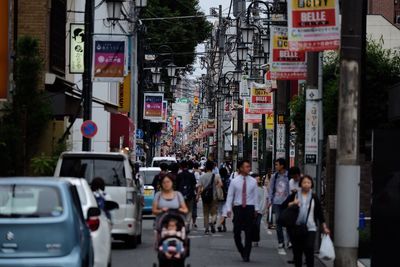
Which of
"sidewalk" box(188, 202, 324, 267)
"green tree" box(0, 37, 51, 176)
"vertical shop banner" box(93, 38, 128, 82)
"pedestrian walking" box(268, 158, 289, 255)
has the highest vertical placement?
"vertical shop banner" box(93, 38, 128, 82)

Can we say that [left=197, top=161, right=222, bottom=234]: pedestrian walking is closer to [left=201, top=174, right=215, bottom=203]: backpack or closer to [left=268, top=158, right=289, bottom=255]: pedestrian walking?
[left=201, top=174, right=215, bottom=203]: backpack

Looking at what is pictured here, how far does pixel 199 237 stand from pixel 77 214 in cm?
1344

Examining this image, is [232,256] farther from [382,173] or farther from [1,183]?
[1,183]

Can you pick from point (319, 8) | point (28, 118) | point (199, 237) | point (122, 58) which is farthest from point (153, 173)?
point (319, 8)

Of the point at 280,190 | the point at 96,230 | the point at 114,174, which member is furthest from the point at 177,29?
the point at 96,230

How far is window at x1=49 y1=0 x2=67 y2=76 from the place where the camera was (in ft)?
100

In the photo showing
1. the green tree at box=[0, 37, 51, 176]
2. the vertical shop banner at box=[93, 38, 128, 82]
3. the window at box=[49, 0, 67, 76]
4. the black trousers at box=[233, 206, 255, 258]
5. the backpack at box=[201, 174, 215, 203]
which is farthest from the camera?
the window at box=[49, 0, 67, 76]

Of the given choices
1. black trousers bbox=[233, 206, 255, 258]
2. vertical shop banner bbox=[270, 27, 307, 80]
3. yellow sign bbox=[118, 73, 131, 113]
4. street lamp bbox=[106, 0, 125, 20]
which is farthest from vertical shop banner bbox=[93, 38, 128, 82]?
yellow sign bbox=[118, 73, 131, 113]

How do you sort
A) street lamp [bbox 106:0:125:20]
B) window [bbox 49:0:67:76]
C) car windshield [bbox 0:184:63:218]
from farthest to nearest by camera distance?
street lamp [bbox 106:0:125:20], window [bbox 49:0:67:76], car windshield [bbox 0:184:63:218]

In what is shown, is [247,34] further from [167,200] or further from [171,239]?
[171,239]

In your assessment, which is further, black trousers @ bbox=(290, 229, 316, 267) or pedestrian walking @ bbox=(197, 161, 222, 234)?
pedestrian walking @ bbox=(197, 161, 222, 234)

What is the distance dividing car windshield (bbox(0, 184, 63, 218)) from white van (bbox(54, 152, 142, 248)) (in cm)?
767

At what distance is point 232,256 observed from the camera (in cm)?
2027

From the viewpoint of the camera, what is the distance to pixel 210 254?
67.1ft
